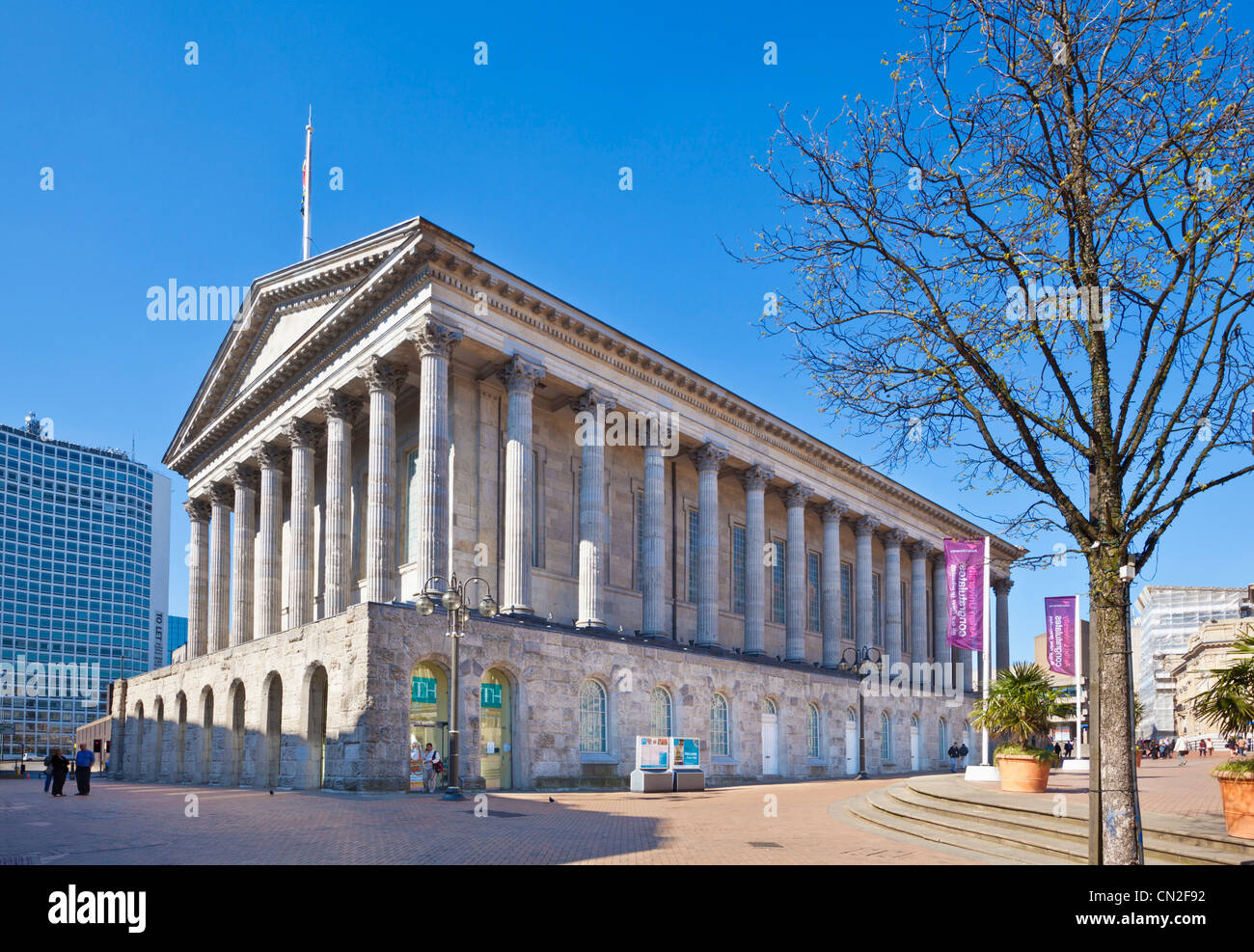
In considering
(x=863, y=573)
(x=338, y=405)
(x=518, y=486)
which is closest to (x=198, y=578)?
(x=338, y=405)

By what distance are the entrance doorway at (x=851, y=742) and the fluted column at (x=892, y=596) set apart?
11688 millimetres

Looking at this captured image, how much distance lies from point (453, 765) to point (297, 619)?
670 inches

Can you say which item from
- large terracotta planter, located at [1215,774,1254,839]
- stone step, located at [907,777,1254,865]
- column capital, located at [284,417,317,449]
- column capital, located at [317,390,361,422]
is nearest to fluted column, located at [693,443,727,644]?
column capital, located at [317,390,361,422]

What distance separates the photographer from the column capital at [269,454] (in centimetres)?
4700

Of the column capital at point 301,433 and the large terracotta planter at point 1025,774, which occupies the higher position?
the column capital at point 301,433

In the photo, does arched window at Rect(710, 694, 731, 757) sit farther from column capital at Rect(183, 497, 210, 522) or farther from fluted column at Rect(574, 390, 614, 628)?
column capital at Rect(183, 497, 210, 522)

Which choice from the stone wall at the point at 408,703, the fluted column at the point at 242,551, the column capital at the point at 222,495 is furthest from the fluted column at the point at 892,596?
the column capital at the point at 222,495

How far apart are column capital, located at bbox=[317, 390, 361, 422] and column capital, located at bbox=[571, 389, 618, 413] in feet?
29.2

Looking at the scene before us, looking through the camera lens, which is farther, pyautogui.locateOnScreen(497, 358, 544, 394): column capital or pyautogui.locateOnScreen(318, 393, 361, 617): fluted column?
pyautogui.locateOnScreen(497, 358, 544, 394): column capital

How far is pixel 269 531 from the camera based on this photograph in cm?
4666

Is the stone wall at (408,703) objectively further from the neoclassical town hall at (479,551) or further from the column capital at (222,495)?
the column capital at (222,495)

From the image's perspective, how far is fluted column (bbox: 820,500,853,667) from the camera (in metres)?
58.1

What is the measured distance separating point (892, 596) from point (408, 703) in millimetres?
40559

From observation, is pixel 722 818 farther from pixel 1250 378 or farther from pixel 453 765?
pixel 1250 378
